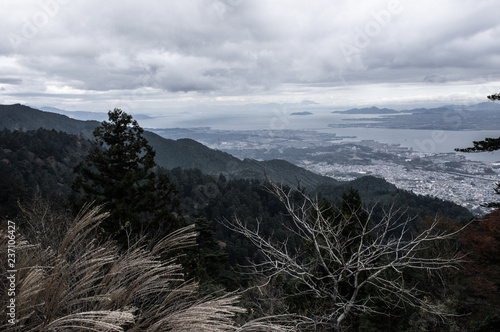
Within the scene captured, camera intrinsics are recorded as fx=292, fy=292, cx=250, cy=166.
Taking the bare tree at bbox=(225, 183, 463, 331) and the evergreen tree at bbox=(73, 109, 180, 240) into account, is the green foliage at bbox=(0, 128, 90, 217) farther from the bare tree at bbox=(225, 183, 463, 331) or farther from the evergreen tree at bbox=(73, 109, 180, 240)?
the bare tree at bbox=(225, 183, 463, 331)

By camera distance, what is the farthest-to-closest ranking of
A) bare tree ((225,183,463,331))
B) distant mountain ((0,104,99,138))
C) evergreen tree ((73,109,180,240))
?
distant mountain ((0,104,99,138)) < evergreen tree ((73,109,180,240)) < bare tree ((225,183,463,331))

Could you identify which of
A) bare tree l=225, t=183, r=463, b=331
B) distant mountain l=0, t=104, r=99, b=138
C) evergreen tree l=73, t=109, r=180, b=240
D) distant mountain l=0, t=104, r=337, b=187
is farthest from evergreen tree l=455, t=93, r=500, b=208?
distant mountain l=0, t=104, r=99, b=138

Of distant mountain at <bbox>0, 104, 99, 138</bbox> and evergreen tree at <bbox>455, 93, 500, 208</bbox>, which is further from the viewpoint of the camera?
distant mountain at <bbox>0, 104, 99, 138</bbox>

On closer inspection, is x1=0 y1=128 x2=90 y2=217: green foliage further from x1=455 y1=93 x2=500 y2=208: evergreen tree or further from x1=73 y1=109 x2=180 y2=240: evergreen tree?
x1=455 y1=93 x2=500 y2=208: evergreen tree

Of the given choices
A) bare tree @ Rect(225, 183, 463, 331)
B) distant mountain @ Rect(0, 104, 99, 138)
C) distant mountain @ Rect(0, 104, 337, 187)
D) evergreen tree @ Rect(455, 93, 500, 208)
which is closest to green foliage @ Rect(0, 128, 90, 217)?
distant mountain @ Rect(0, 104, 337, 187)

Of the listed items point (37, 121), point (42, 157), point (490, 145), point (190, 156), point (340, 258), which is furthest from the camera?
point (37, 121)

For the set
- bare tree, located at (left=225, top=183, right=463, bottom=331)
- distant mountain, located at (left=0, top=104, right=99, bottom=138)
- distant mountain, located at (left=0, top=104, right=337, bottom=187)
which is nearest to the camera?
bare tree, located at (left=225, top=183, right=463, bottom=331)

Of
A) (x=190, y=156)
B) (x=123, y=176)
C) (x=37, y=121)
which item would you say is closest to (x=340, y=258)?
(x=123, y=176)

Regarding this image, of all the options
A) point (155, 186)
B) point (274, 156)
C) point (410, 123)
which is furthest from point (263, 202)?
point (410, 123)

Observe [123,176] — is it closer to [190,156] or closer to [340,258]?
[340,258]

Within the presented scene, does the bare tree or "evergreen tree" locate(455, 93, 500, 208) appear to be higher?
"evergreen tree" locate(455, 93, 500, 208)
